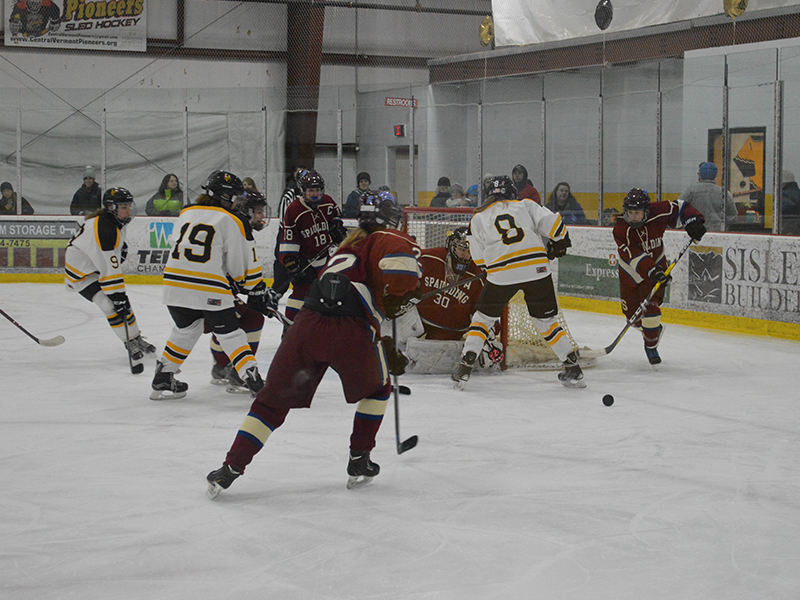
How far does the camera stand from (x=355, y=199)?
9898 millimetres

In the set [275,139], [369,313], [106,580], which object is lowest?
[106,580]

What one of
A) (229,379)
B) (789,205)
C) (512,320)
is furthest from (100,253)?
(789,205)

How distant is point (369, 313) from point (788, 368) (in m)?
3.43

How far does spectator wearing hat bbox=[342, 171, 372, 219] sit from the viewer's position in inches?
381

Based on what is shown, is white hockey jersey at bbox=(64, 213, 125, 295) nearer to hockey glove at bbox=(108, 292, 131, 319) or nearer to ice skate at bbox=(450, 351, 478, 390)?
hockey glove at bbox=(108, 292, 131, 319)

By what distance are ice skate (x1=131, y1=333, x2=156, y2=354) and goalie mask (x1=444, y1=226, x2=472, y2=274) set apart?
1937mm

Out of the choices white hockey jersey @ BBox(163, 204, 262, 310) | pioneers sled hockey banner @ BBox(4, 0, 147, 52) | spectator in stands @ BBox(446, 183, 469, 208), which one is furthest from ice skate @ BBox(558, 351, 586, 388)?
pioneers sled hockey banner @ BBox(4, 0, 147, 52)

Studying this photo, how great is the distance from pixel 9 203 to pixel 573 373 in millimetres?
7686

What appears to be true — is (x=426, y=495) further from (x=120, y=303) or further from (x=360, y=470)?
(x=120, y=303)

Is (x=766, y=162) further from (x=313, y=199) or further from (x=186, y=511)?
(x=186, y=511)

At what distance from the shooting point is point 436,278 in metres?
5.47

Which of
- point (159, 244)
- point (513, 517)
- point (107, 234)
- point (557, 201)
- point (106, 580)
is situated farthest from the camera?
point (159, 244)

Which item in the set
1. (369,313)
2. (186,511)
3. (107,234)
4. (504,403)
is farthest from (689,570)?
(107,234)

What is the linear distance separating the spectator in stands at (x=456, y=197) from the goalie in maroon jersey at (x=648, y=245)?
12.8ft
